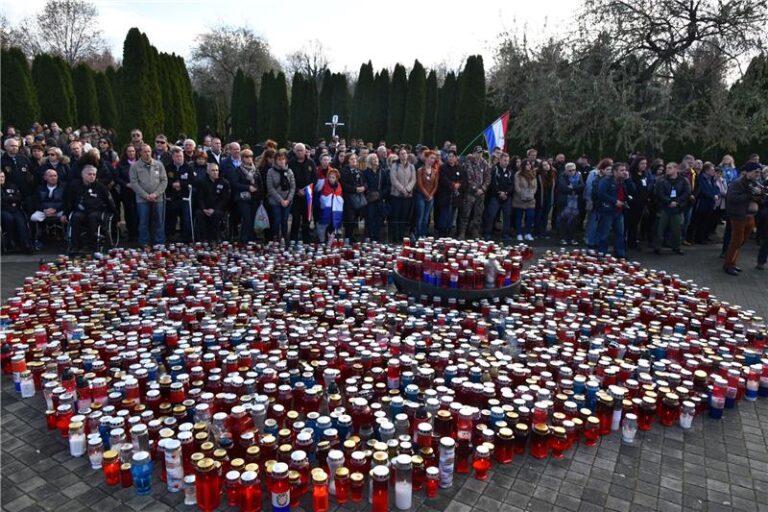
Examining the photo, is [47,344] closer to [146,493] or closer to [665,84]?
[146,493]

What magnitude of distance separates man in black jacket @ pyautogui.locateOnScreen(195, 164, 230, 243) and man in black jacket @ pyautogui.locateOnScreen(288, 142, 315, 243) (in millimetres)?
1319

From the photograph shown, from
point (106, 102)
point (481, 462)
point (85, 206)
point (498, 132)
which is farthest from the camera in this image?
point (106, 102)

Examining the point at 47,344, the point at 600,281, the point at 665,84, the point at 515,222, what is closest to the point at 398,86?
the point at 665,84

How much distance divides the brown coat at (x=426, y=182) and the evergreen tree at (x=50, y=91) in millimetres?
17207

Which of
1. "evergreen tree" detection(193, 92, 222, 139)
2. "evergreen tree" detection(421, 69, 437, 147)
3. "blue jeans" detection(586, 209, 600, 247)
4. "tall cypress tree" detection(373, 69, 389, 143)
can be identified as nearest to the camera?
"blue jeans" detection(586, 209, 600, 247)

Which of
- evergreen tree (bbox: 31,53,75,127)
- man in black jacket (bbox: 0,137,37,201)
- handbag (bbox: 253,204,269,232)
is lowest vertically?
handbag (bbox: 253,204,269,232)

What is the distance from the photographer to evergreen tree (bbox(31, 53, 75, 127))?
20891mm

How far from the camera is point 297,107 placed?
2966 cm

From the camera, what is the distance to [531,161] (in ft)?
37.7

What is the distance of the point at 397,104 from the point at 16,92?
54.6 feet

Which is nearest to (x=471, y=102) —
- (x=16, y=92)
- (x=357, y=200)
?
(x=357, y=200)

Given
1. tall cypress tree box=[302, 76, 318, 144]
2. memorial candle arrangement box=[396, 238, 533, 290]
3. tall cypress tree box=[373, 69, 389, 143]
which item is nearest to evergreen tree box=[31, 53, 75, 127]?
tall cypress tree box=[302, 76, 318, 144]

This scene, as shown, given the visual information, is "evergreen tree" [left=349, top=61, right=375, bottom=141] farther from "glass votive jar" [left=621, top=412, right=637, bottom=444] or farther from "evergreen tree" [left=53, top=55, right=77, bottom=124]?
"glass votive jar" [left=621, top=412, right=637, bottom=444]

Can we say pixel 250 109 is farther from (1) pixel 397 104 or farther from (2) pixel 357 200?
(2) pixel 357 200
